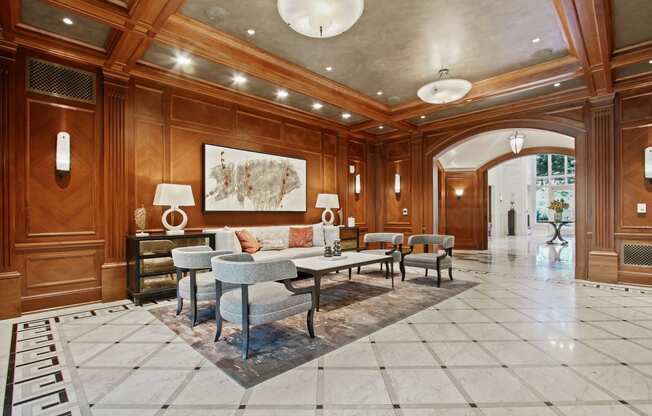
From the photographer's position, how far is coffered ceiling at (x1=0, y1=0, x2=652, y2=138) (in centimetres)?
337

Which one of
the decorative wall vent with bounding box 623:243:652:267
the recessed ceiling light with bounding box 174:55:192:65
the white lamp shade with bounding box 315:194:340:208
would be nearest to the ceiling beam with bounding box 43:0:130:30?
the recessed ceiling light with bounding box 174:55:192:65

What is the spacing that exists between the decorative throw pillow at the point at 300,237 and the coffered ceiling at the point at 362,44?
2437mm

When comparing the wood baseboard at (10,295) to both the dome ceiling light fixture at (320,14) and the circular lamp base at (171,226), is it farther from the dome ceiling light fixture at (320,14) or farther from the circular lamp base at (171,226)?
the dome ceiling light fixture at (320,14)

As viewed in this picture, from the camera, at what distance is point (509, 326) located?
3.32 metres

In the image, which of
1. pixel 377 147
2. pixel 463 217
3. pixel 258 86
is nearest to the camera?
pixel 258 86

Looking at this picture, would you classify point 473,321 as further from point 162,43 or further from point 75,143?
point 75,143

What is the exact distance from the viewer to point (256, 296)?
2.80m

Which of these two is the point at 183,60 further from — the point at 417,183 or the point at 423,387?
the point at 417,183

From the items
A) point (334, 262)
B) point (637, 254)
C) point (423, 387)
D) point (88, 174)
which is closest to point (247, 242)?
point (334, 262)

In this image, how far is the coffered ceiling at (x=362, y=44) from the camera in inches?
133

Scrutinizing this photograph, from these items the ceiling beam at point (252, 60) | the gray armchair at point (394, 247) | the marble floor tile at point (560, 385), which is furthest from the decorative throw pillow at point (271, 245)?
the marble floor tile at point (560, 385)

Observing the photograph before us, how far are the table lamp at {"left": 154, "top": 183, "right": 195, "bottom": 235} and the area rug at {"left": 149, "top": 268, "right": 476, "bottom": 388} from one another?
111 cm

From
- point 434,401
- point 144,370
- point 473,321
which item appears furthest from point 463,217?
point 144,370

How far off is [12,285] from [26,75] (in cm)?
248
